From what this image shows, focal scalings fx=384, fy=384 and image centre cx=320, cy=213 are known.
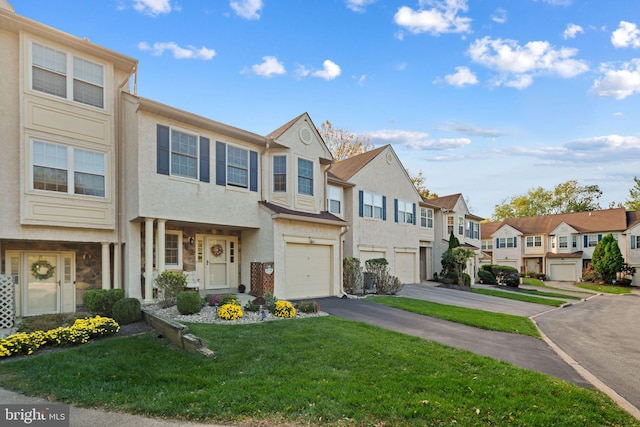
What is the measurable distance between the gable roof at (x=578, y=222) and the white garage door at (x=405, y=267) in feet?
89.6

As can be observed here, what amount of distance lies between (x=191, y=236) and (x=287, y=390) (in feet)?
34.5

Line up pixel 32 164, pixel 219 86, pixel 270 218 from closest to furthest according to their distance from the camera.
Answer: pixel 32 164 < pixel 270 218 < pixel 219 86

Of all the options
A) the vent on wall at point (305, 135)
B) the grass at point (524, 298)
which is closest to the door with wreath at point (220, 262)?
the vent on wall at point (305, 135)

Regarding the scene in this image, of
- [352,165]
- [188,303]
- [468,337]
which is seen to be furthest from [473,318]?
[352,165]

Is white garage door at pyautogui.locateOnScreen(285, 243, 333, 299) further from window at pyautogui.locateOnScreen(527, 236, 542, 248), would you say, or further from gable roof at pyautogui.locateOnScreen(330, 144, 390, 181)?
window at pyautogui.locateOnScreen(527, 236, 542, 248)

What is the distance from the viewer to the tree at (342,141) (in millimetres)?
35781

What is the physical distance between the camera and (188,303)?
1047 centimetres

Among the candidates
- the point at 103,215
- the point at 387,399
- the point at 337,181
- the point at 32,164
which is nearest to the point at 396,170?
the point at 337,181

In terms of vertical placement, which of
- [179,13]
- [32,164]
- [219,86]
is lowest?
[32,164]

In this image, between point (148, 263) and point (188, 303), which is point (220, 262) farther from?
point (188, 303)

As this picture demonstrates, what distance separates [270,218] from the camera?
14703 mm

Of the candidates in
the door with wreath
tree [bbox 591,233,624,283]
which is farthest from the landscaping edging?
→ tree [bbox 591,233,624,283]

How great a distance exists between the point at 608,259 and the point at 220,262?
38.3m

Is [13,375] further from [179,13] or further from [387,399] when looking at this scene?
[179,13]
